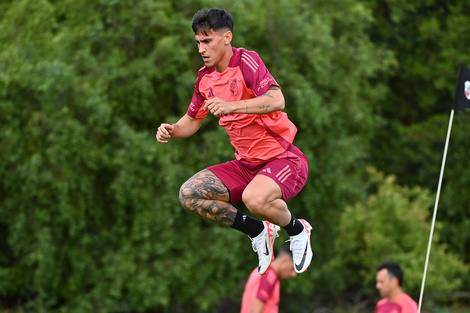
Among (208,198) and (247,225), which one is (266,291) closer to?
(247,225)

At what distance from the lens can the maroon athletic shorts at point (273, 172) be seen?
220 inches

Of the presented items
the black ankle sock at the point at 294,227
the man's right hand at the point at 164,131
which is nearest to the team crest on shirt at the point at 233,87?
the man's right hand at the point at 164,131

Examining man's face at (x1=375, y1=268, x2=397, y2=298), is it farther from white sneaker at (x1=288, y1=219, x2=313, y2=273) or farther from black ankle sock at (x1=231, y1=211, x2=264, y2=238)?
black ankle sock at (x1=231, y1=211, x2=264, y2=238)

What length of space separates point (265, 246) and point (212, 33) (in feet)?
5.57

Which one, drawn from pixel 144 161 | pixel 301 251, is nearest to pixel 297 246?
pixel 301 251

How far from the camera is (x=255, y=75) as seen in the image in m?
5.39

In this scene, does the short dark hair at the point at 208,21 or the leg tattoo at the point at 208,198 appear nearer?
the short dark hair at the point at 208,21

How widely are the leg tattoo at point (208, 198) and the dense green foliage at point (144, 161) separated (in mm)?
7469

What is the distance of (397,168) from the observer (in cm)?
1938

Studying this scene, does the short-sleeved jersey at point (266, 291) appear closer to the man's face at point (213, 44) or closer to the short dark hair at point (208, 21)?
the man's face at point (213, 44)

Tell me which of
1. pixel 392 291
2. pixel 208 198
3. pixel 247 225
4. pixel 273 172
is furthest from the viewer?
pixel 392 291

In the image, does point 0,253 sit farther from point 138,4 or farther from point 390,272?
point 390,272

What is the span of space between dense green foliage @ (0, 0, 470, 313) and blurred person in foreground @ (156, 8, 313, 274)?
7388 millimetres

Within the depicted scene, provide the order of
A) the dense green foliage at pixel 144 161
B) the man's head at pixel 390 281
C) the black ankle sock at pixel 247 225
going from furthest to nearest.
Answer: the dense green foliage at pixel 144 161 < the man's head at pixel 390 281 < the black ankle sock at pixel 247 225
